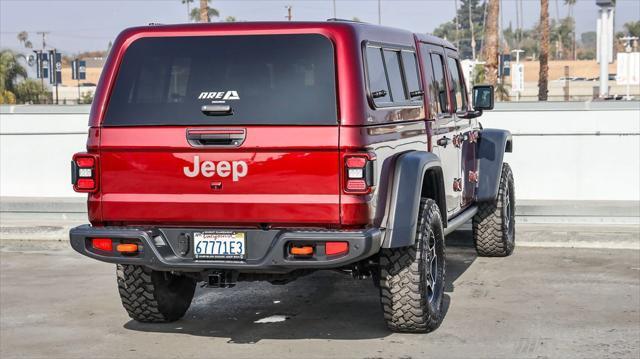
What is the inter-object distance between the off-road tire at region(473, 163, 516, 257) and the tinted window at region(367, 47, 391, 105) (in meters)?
3.77

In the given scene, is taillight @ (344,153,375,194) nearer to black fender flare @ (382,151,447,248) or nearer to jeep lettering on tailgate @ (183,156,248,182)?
black fender flare @ (382,151,447,248)

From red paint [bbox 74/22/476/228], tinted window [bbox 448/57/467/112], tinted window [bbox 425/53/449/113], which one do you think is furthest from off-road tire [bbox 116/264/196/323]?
tinted window [bbox 448/57/467/112]

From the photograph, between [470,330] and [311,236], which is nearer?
[311,236]

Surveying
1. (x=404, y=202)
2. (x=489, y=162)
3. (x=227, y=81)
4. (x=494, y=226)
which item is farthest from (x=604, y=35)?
(x=227, y=81)

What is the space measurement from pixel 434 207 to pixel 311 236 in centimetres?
149

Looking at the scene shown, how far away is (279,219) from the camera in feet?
21.6

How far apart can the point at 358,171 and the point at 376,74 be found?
899 mm

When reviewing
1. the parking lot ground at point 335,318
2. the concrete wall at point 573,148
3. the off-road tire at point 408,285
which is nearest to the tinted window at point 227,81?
the off-road tire at point 408,285

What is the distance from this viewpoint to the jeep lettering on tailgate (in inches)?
261

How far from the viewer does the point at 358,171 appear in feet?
21.1

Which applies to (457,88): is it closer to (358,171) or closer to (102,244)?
(358,171)

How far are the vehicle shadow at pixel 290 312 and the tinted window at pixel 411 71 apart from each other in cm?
176

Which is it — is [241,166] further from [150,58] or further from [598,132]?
[598,132]

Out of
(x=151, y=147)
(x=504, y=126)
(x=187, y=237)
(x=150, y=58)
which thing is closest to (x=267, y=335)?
(x=187, y=237)
